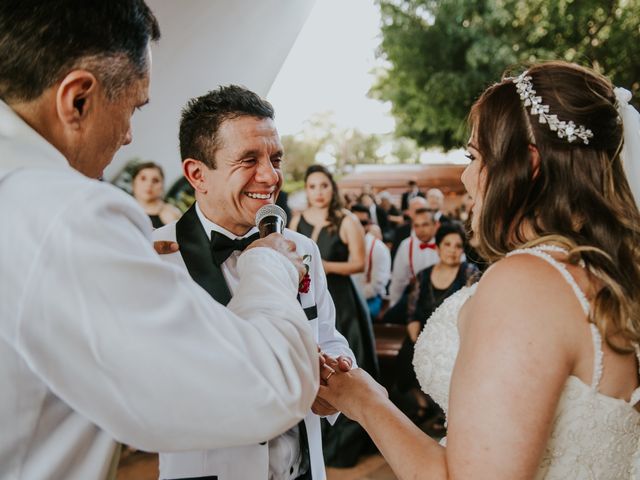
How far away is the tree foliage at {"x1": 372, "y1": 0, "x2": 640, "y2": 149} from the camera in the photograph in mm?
14375

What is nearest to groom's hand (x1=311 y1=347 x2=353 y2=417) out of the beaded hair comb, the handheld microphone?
the handheld microphone

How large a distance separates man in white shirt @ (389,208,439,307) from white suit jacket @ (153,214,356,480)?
12.8ft

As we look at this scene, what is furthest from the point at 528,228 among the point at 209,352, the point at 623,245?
the point at 209,352

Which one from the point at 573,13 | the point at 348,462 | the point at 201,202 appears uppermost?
the point at 573,13

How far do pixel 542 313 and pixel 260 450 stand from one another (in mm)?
911

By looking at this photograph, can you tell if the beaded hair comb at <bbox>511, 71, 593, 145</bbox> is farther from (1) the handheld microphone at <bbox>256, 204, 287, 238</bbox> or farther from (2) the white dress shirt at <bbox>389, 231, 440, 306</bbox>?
(2) the white dress shirt at <bbox>389, 231, 440, 306</bbox>

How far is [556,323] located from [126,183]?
621 centimetres

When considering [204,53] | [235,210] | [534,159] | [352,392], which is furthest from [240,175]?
[204,53]

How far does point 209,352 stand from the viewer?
3.08ft

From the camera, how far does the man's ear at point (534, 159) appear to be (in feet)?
4.84

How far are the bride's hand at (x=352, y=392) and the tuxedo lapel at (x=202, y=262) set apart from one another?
0.47 metres

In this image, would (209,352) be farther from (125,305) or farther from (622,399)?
(622,399)

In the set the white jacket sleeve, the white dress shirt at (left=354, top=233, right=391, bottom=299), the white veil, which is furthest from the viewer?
the white dress shirt at (left=354, top=233, right=391, bottom=299)

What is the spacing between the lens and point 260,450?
1.71 meters
